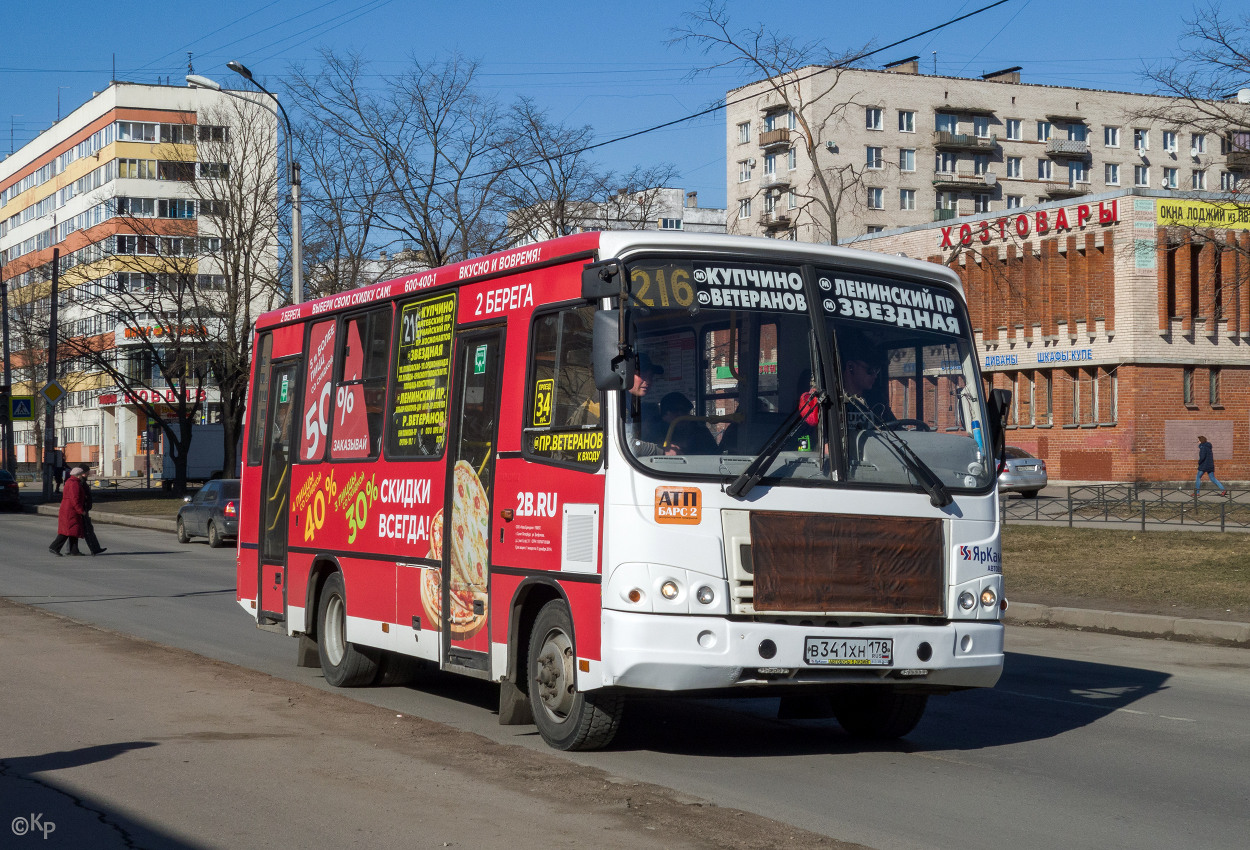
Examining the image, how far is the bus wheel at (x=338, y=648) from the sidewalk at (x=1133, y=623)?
870cm

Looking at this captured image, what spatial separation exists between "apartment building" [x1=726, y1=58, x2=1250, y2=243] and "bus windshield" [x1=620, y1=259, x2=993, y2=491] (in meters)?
80.4

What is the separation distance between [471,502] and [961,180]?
88733mm

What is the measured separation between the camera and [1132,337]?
48031mm

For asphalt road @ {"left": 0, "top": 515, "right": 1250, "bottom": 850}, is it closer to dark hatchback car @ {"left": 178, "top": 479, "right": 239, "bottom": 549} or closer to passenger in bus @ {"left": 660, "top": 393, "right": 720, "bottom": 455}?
passenger in bus @ {"left": 660, "top": 393, "right": 720, "bottom": 455}

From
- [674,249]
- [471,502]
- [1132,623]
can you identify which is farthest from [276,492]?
[1132,623]

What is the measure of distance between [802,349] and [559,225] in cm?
2598

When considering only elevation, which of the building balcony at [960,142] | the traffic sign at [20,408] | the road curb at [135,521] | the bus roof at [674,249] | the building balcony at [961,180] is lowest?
the road curb at [135,521]

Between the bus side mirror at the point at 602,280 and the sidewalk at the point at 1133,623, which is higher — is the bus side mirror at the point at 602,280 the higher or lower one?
the higher one

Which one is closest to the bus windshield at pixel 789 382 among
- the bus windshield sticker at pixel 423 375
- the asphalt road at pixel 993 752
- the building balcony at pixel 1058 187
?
the asphalt road at pixel 993 752

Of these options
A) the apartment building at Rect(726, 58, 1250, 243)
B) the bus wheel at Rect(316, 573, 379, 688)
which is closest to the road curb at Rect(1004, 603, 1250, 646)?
the bus wheel at Rect(316, 573, 379, 688)

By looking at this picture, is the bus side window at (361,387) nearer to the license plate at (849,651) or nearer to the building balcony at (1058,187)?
the license plate at (849,651)

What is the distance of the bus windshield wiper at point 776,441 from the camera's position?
7574 mm

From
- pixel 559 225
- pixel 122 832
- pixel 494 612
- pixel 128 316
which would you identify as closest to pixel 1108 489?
pixel 559 225

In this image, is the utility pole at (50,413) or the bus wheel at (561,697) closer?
the bus wheel at (561,697)
